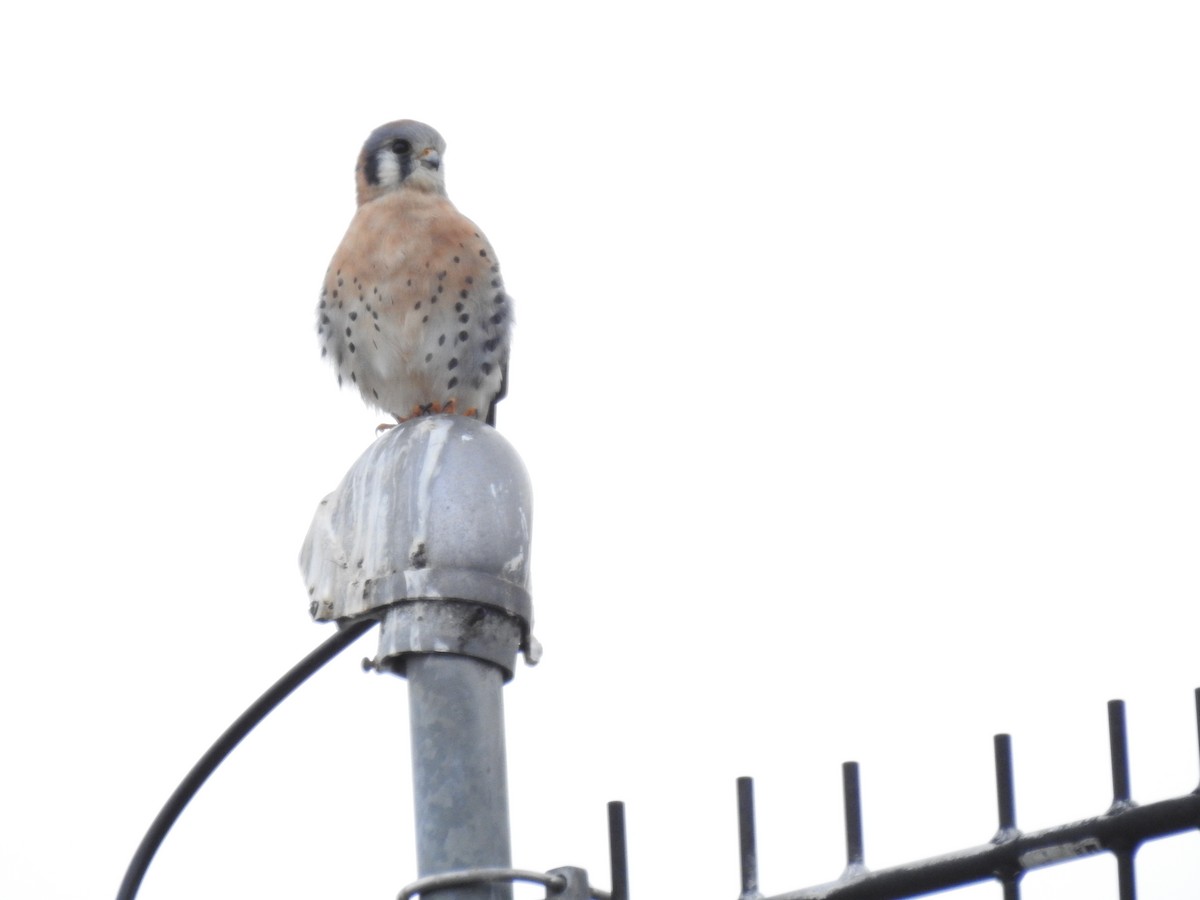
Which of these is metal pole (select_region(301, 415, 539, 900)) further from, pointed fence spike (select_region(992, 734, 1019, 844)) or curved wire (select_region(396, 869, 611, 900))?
pointed fence spike (select_region(992, 734, 1019, 844))

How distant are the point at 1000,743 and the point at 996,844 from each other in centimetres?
9

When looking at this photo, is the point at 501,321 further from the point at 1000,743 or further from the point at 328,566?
the point at 1000,743

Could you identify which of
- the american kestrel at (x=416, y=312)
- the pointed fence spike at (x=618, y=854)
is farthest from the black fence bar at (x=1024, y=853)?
the american kestrel at (x=416, y=312)

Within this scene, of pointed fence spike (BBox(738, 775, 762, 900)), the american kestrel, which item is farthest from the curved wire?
the american kestrel

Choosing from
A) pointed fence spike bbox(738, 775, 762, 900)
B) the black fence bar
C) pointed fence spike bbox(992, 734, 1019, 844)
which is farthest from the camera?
pointed fence spike bbox(738, 775, 762, 900)

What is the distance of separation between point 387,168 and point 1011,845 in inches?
185

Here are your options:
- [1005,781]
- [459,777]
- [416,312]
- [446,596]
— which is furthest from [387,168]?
[1005,781]

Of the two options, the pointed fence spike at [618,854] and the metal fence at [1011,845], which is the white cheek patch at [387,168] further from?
the metal fence at [1011,845]

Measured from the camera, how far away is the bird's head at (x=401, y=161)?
19.3 ft

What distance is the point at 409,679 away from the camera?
1.96 meters

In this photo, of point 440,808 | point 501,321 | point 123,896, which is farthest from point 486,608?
point 501,321

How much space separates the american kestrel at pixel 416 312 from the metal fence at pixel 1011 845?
3215 mm

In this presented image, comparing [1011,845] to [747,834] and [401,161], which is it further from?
[401,161]

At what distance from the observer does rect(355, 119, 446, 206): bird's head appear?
589 cm
